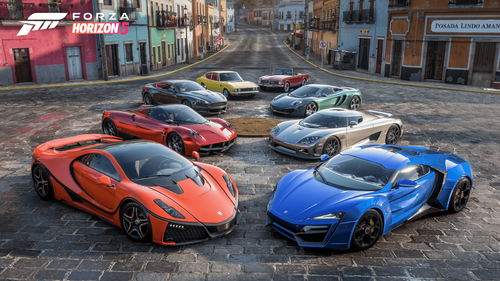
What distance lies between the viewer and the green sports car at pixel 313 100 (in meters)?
15.7

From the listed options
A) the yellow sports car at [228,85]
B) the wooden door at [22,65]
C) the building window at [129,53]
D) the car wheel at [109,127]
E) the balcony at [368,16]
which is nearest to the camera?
the car wheel at [109,127]

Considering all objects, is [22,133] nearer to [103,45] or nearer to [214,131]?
[214,131]

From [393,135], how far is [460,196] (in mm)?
4835

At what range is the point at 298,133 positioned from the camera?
1080cm

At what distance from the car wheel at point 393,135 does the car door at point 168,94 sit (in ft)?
28.7

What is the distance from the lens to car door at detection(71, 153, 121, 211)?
6.51 metres

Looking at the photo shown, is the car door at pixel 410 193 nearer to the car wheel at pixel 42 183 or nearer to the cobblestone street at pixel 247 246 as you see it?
the cobblestone street at pixel 247 246

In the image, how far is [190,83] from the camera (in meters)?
17.1

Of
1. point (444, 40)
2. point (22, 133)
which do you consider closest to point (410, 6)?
point (444, 40)

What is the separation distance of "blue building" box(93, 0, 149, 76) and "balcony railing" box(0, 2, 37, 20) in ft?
14.1

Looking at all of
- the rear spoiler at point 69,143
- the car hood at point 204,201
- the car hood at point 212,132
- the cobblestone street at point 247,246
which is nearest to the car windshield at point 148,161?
the car hood at point 204,201

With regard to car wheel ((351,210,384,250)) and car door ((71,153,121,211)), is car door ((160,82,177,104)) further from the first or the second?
car wheel ((351,210,384,250))

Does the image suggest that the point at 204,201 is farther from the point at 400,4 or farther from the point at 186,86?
the point at 400,4

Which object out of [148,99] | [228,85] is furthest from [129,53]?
[148,99]
